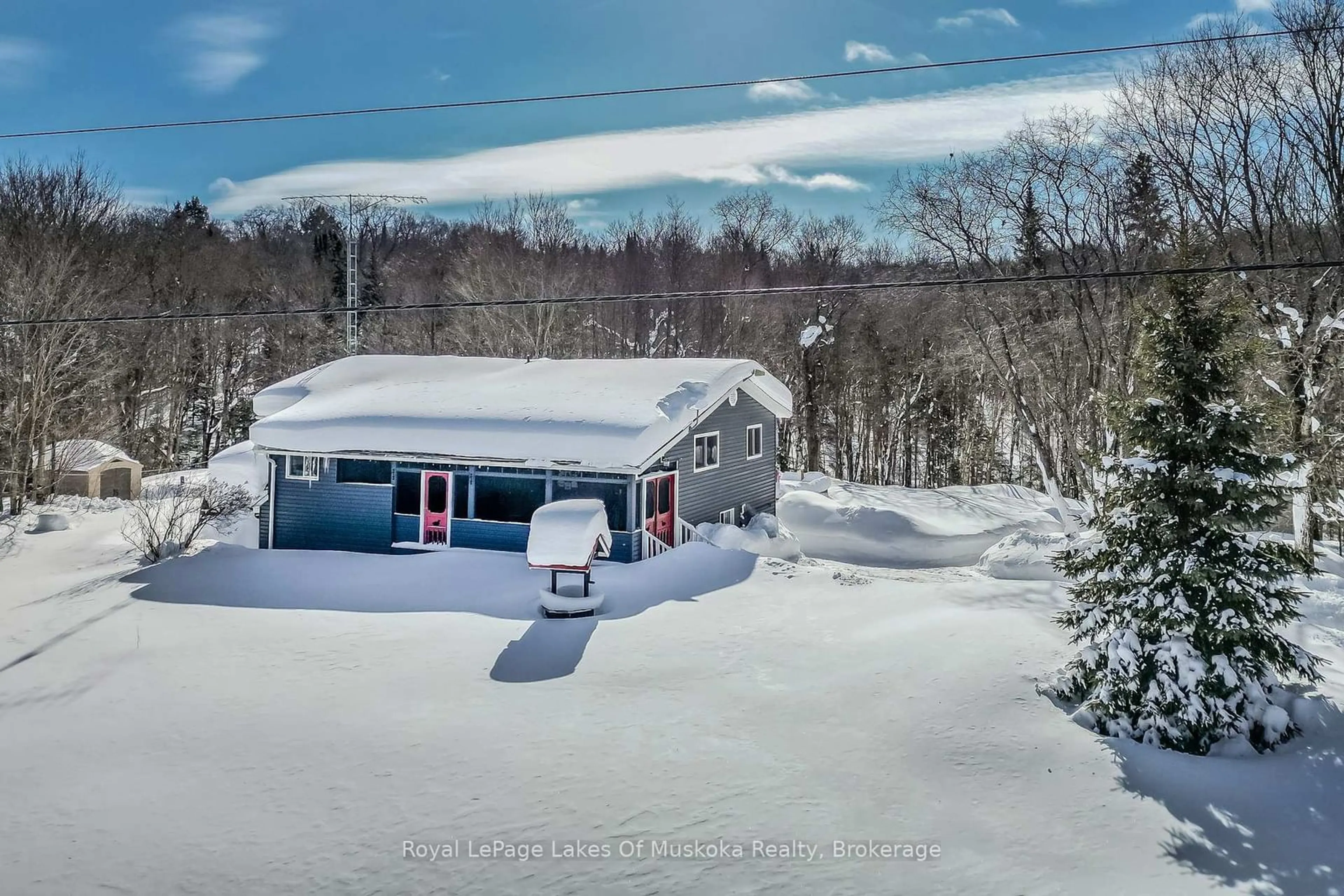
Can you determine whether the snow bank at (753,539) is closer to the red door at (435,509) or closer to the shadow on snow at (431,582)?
the shadow on snow at (431,582)

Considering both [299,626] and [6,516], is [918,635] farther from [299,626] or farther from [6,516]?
[6,516]

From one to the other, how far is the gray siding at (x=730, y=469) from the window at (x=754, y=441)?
0.11 meters

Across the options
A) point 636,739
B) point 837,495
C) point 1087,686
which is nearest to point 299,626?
point 636,739

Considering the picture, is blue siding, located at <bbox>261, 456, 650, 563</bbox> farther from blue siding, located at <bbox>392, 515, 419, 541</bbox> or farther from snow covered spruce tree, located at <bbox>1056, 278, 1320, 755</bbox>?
snow covered spruce tree, located at <bbox>1056, 278, 1320, 755</bbox>

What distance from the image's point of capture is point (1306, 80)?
15766 millimetres

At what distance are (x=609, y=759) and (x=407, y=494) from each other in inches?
390

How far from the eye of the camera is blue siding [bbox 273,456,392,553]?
51.9 ft

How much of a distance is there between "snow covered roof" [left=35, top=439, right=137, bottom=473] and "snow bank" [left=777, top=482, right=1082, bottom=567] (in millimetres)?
20146

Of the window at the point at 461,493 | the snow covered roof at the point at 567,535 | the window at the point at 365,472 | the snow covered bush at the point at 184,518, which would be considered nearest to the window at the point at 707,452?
the window at the point at 461,493

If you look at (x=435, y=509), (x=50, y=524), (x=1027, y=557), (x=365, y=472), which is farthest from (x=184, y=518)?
(x=1027, y=557)

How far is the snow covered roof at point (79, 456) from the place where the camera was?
22875mm

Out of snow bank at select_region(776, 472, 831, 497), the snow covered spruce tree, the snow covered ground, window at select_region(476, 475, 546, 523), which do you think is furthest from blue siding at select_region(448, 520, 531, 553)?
snow bank at select_region(776, 472, 831, 497)

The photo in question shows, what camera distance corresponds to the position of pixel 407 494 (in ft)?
52.1

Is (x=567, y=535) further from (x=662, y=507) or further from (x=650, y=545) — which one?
(x=662, y=507)
